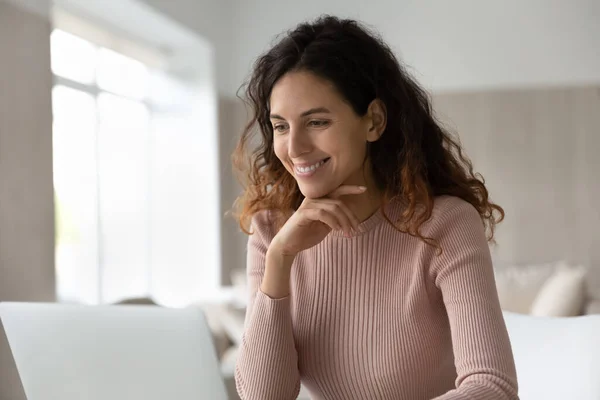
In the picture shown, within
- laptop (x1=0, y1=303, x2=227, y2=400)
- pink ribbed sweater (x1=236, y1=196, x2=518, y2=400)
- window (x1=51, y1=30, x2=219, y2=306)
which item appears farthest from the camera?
window (x1=51, y1=30, x2=219, y2=306)

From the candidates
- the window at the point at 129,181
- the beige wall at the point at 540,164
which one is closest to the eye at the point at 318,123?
the window at the point at 129,181

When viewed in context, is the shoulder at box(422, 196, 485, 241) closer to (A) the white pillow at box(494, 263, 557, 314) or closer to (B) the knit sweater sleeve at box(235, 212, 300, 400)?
(B) the knit sweater sleeve at box(235, 212, 300, 400)

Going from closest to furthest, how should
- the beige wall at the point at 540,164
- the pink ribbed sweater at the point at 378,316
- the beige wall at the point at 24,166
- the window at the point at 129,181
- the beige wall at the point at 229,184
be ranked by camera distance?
the pink ribbed sweater at the point at 378,316
the beige wall at the point at 24,166
the window at the point at 129,181
the beige wall at the point at 540,164
the beige wall at the point at 229,184

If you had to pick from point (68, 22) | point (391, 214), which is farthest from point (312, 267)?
point (68, 22)

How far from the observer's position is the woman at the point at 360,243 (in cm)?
147

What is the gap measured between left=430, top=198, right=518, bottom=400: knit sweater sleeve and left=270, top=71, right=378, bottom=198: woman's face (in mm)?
228

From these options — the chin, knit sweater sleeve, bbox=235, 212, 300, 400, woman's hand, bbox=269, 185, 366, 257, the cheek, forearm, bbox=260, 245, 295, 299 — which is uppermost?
the cheek

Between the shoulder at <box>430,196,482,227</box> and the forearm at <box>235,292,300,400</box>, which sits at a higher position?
the shoulder at <box>430,196,482,227</box>

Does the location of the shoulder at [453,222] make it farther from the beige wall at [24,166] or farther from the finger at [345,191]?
the beige wall at [24,166]

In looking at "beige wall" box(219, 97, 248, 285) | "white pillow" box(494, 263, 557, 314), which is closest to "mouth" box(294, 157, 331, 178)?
"white pillow" box(494, 263, 557, 314)

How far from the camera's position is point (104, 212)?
17.9 feet

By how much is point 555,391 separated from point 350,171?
2.21 ft

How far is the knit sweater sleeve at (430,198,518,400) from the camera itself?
133cm

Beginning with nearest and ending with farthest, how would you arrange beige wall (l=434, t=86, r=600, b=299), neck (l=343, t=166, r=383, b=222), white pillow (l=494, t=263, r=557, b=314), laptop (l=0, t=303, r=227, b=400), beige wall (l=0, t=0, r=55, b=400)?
1. laptop (l=0, t=303, r=227, b=400)
2. neck (l=343, t=166, r=383, b=222)
3. beige wall (l=0, t=0, r=55, b=400)
4. white pillow (l=494, t=263, r=557, b=314)
5. beige wall (l=434, t=86, r=600, b=299)
